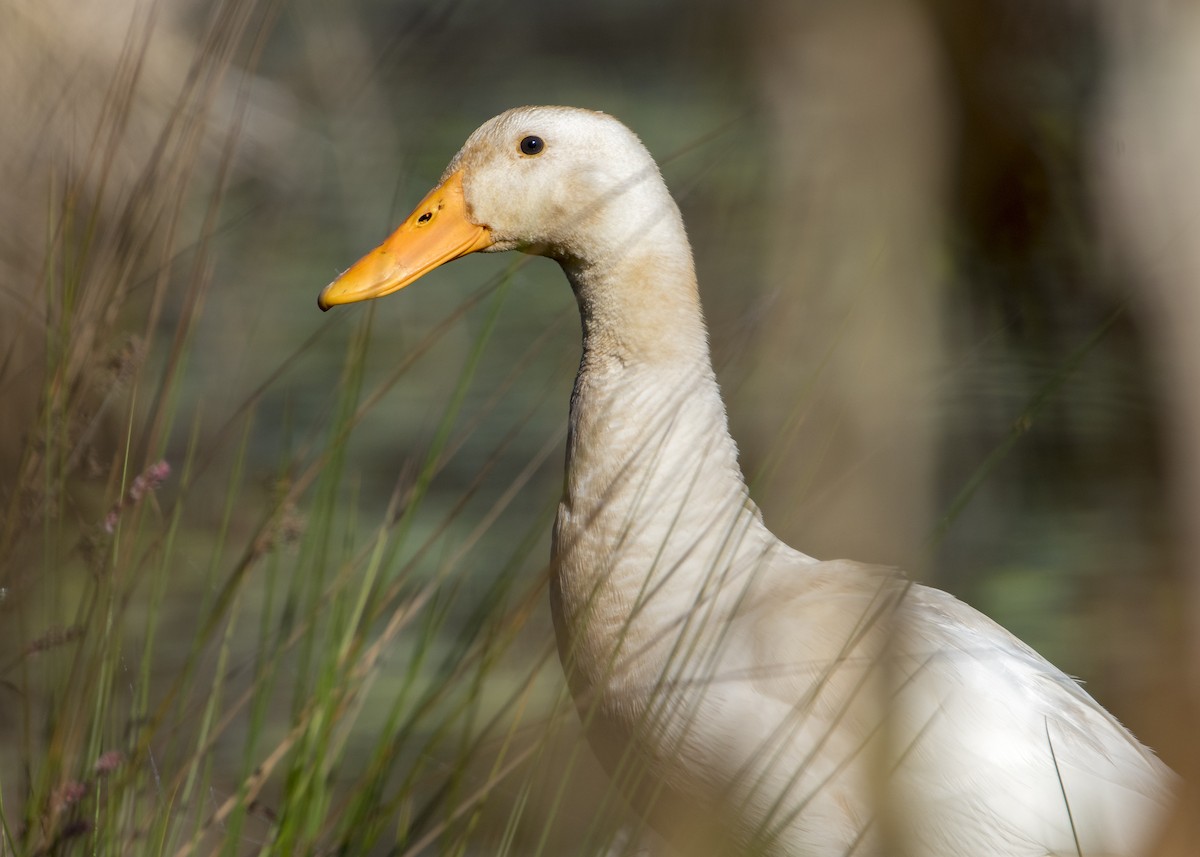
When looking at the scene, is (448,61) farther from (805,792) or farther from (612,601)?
(805,792)

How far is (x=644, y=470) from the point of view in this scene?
1.91 m

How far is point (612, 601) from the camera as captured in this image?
6.04ft

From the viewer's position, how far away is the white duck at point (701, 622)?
1703 mm

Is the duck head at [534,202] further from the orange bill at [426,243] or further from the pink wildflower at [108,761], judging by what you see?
the pink wildflower at [108,761]

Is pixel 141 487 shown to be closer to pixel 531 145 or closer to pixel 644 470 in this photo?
pixel 644 470

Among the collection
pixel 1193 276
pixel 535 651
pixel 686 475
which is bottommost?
pixel 535 651

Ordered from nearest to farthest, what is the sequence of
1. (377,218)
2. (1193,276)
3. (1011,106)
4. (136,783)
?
(1011,106) → (1193,276) → (136,783) → (377,218)

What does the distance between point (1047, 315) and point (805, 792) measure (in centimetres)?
77

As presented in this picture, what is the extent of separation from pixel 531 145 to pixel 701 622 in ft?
2.74

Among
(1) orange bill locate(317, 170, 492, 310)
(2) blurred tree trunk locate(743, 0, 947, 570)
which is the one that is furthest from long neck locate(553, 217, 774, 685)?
(2) blurred tree trunk locate(743, 0, 947, 570)

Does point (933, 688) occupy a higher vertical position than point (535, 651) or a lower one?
higher

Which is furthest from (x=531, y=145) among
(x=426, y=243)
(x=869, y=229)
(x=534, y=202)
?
(x=869, y=229)

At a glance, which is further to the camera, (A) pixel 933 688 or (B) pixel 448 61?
(B) pixel 448 61

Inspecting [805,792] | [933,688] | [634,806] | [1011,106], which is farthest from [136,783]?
[1011,106]
